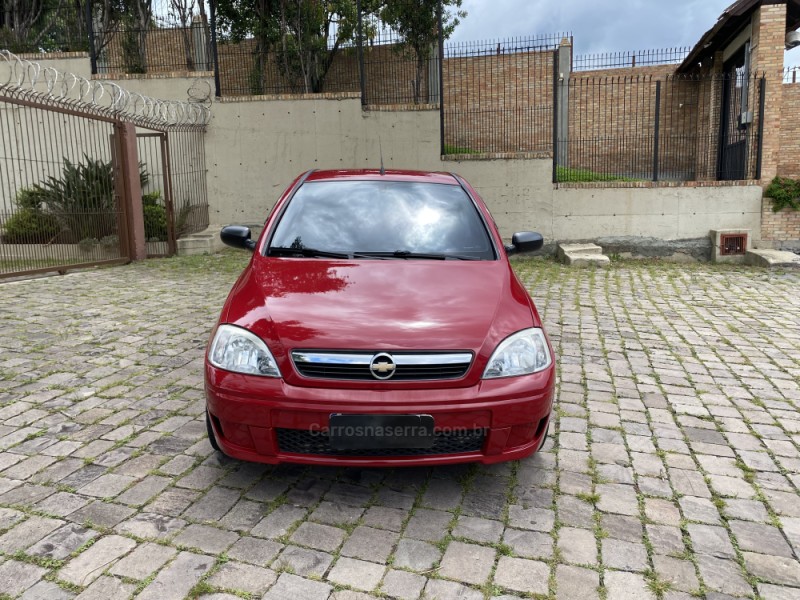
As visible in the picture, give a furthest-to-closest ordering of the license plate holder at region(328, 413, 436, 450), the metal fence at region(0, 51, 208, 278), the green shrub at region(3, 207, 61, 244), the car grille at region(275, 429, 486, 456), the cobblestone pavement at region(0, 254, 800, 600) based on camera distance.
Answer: the green shrub at region(3, 207, 61, 244) → the metal fence at region(0, 51, 208, 278) → the car grille at region(275, 429, 486, 456) → the license plate holder at region(328, 413, 436, 450) → the cobblestone pavement at region(0, 254, 800, 600)

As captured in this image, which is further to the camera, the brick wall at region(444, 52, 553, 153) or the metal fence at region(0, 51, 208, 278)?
the brick wall at region(444, 52, 553, 153)

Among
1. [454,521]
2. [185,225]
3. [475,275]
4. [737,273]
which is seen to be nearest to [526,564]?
[454,521]

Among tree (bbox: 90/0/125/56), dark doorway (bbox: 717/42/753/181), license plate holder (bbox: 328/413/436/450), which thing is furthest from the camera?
tree (bbox: 90/0/125/56)

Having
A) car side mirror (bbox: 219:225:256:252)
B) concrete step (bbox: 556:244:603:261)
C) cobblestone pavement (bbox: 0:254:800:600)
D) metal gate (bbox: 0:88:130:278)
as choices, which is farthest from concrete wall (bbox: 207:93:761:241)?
car side mirror (bbox: 219:225:256:252)

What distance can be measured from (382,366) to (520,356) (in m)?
0.69

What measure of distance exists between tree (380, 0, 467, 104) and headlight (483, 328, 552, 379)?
10.3m

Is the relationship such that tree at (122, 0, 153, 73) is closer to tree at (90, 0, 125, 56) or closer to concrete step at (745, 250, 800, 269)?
tree at (90, 0, 125, 56)

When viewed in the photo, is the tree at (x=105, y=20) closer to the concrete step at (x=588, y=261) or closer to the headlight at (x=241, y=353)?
the concrete step at (x=588, y=261)

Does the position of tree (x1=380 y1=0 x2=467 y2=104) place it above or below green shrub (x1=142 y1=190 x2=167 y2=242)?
above

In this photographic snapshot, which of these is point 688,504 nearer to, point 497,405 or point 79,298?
point 497,405

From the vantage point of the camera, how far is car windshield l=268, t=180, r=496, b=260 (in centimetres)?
367

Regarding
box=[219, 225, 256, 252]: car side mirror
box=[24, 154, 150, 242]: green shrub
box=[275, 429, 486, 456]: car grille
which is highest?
box=[24, 154, 150, 242]: green shrub

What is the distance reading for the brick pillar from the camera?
11.3 meters

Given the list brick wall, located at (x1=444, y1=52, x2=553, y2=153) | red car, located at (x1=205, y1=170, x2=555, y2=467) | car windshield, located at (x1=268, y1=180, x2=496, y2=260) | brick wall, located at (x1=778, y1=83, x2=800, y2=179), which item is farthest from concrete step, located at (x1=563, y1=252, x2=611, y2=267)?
red car, located at (x1=205, y1=170, x2=555, y2=467)
